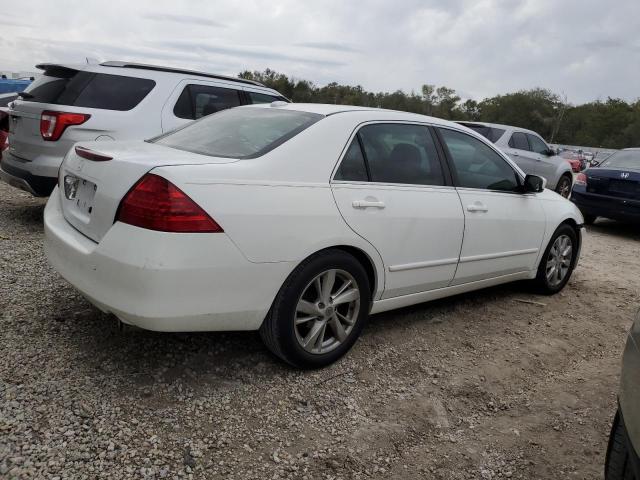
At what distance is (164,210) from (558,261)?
3896 millimetres

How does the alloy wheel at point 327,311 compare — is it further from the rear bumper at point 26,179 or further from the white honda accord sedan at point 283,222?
the rear bumper at point 26,179

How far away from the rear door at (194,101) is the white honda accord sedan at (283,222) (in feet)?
7.78

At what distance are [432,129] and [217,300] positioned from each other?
2144 mm

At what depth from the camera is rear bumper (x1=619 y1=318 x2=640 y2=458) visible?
1769mm

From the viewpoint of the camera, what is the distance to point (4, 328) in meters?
3.33

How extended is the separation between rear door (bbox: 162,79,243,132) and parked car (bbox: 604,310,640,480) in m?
4.98

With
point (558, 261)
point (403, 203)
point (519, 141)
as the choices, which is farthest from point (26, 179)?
point (519, 141)

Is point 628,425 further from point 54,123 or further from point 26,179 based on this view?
point 26,179

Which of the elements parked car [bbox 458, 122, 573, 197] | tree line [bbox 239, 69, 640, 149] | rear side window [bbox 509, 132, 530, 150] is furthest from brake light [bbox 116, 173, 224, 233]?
tree line [bbox 239, 69, 640, 149]

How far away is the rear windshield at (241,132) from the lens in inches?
121

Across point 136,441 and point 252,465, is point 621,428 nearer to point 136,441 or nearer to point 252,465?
point 252,465

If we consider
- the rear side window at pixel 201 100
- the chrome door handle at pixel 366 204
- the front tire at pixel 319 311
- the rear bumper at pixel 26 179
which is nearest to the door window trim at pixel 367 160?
the chrome door handle at pixel 366 204

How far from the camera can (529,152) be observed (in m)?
12.2

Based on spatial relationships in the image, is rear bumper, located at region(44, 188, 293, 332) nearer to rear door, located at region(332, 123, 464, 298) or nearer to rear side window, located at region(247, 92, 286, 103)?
rear door, located at region(332, 123, 464, 298)
